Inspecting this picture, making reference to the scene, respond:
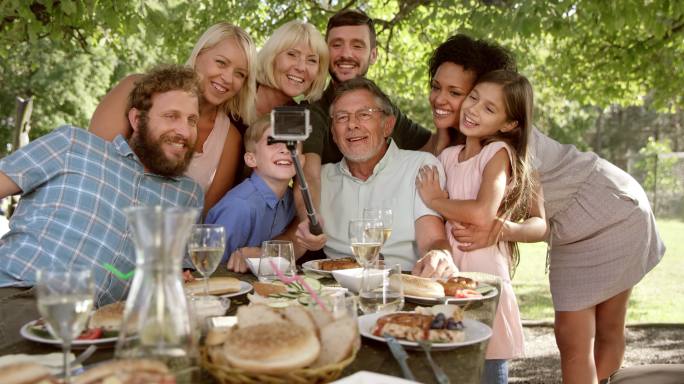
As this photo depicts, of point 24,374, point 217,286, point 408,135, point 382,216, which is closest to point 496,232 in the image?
point 382,216

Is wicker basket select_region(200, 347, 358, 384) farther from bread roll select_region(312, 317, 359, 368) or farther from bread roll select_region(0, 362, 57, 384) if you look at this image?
bread roll select_region(0, 362, 57, 384)

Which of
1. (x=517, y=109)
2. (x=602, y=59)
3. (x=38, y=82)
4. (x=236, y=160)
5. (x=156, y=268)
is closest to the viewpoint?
(x=156, y=268)

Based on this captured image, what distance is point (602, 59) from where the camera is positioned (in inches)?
432

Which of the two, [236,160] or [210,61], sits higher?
[210,61]

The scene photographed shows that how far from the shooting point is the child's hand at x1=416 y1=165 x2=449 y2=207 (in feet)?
12.6

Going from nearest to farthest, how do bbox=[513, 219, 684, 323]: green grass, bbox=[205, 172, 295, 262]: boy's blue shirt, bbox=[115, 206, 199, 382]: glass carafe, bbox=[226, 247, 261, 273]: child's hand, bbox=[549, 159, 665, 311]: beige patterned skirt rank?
1. bbox=[115, 206, 199, 382]: glass carafe
2. bbox=[226, 247, 261, 273]: child's hand
3. bbox=[205, 172, 295, 262]: boy's blue shirt
4. bbox=[549, 159, 665, 311]: beige patterned skirt
5. bbox=[513, 219, 684, 323]: green grass

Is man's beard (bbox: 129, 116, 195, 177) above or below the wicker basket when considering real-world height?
above

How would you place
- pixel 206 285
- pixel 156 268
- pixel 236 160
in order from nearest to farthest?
1. pixel 156 268
2. pixel 206 285
3. pixel 236 160

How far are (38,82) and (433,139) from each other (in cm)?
2651

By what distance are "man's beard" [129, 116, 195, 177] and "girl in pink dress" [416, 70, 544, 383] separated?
132cm

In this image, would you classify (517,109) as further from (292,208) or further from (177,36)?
(177,36)

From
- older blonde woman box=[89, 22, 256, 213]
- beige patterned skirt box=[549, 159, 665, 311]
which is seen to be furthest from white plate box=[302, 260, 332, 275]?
beige patterned skirt box=[549, 159, 665, 311]

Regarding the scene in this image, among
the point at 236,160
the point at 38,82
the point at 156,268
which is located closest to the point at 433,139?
the point at 236,160

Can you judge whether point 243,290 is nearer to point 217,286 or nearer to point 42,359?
point 217,286
